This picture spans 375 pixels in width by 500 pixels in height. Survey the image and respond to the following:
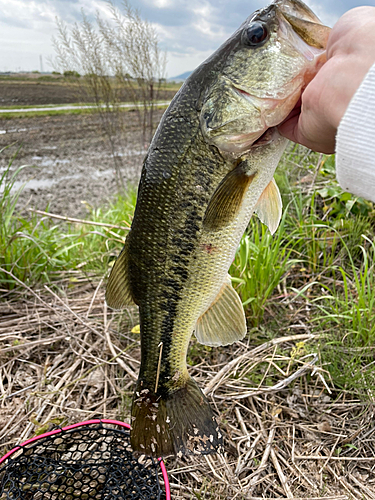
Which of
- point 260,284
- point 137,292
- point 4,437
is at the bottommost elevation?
point 4,437

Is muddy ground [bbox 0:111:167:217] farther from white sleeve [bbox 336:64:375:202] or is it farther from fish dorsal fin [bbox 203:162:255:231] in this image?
white sleeve [bbox 336:64:375:202]

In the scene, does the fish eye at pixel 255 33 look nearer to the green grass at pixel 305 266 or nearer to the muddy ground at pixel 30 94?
the green grass at pixel 305 266

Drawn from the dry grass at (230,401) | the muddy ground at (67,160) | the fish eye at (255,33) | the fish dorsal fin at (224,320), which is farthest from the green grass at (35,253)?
the muddy ground at (67,160)

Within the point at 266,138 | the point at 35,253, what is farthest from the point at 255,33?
the point at 35,253

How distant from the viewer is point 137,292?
179 centimetres

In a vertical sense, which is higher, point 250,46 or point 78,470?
point 250,46

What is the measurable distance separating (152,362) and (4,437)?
1238mm

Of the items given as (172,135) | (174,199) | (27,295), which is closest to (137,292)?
(174,199)

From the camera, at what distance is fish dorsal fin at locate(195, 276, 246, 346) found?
1857mm

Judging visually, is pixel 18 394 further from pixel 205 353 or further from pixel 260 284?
pixel 260 284

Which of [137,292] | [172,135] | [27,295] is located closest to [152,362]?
[137,292]

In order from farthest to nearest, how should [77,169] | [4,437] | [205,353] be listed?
[77,169] < [205,353] < [4,437]

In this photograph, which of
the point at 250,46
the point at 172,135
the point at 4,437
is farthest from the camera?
the point at 4,437

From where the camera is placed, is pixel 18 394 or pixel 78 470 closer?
pixel 78 470
